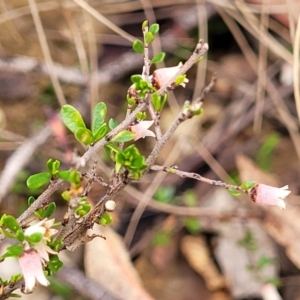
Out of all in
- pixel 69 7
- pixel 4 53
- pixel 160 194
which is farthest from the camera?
pixel 69 7

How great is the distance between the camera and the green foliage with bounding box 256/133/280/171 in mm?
1783

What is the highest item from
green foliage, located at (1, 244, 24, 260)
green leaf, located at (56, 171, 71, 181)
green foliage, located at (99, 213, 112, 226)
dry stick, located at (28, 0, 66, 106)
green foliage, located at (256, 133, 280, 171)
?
dry stick, located at (28, 0, 66, 106)

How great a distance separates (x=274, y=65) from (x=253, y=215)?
2.06 feet

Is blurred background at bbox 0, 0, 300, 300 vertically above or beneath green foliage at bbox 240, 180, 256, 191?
above

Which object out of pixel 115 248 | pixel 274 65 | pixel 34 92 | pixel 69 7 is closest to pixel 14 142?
pixel 34 92

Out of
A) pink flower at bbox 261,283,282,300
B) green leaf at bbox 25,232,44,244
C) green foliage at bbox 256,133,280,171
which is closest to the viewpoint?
green leaf at bbox 25,232,44,244

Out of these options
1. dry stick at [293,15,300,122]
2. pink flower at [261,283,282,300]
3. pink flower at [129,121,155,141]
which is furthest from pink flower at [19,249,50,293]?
dry stick at [293,15,300,122]

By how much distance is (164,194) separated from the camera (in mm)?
1691

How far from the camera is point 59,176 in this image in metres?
0.78

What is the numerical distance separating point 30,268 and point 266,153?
1.18 m

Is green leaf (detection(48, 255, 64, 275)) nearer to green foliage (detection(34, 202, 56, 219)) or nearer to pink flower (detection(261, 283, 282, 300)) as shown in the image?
green foliage (detection(34, 202, 56, 219))

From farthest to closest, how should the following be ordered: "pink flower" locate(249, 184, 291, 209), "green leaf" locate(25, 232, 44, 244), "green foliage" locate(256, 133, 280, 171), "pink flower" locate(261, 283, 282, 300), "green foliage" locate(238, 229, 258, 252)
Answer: "green foliage" locate(256, 133, 280, 171) → "green foliage" locate(238, 229, 258, 252) → "pink flower" locate(261, 283, 282, 300) → "pink flower" locate(249, 184, 291, 209) → "green leaf" locate(25, 232, 44, 244)

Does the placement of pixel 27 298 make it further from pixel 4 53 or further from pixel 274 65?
pixel 274 65

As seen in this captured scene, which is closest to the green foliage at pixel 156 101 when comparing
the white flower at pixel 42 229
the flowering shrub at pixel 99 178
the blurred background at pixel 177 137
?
the flowering shrub at pixel 99 178
